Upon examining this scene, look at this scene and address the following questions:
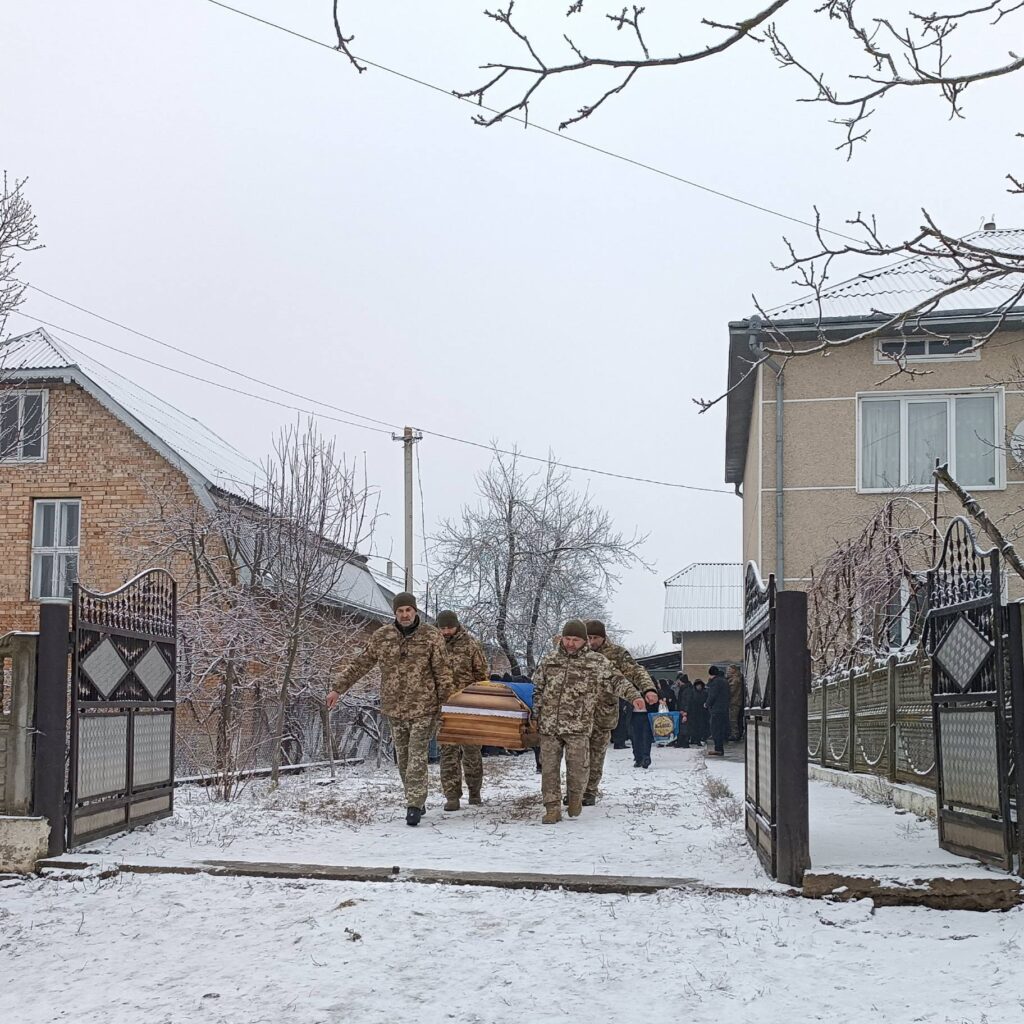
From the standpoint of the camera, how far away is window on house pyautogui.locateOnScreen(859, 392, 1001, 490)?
2303 centimetres

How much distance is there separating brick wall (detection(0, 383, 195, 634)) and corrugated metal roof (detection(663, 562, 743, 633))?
83.6 ft

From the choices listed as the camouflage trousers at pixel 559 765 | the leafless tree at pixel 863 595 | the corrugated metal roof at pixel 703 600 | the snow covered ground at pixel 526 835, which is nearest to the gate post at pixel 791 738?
the snow covered ground at pixel 526 835

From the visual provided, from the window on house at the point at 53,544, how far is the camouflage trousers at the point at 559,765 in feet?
57.0

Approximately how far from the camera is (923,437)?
23.2 m

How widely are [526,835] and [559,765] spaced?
35.1 inches

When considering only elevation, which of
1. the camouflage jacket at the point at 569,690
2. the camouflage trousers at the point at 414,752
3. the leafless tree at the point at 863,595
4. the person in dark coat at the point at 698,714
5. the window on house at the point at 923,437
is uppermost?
the window on house at the point at 923,437

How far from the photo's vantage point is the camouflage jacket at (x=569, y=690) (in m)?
10.8

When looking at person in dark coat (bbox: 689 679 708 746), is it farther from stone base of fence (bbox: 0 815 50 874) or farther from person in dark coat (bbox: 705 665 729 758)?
stone base of fence (bbox: 0 815 50 874)

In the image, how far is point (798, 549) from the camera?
2317cm

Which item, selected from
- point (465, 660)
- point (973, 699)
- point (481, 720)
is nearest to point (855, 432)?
point (465, 660)

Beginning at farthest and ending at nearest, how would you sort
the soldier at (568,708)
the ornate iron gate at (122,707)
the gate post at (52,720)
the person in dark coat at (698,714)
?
the person in dark coat at (698,714), the soldier at (568,708), the ornate iron gate at (122,707), the gate post at (52,720)

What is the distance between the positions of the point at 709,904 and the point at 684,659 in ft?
137

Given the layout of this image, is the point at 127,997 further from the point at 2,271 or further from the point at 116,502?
the point at 116,502

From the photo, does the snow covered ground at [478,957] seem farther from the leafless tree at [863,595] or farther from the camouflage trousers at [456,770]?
the leafless tree at [863,595]
